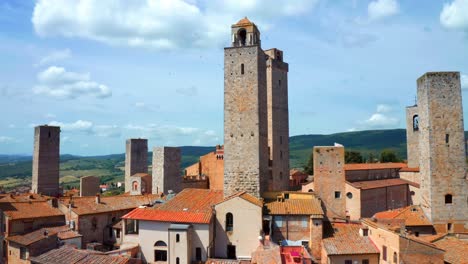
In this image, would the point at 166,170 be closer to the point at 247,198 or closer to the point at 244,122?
the point at 244,122

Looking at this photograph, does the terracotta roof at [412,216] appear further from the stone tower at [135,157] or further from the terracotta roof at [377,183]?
the stone tower at [135,157]

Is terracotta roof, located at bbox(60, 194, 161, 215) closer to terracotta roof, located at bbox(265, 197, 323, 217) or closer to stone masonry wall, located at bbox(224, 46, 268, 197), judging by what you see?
stone masonry wall, located at bbox(224, 46, 268, 197)

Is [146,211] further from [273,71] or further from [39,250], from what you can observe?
[273,71]

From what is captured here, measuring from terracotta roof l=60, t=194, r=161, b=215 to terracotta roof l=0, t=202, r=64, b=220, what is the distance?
1.39 meters

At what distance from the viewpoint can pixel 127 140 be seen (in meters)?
64.5

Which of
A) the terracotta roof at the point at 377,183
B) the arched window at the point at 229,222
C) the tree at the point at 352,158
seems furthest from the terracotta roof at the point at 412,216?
the tree at the point at 352,158

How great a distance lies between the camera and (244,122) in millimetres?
34719

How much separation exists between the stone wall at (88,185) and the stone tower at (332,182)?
117 ft

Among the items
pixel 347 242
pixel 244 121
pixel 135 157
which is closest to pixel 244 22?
pixel 244 121

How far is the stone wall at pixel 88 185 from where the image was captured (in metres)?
58.2

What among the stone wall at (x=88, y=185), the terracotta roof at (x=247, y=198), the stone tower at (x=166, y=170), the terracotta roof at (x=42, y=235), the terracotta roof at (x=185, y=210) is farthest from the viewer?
the stone wall at (x=88, y=185)

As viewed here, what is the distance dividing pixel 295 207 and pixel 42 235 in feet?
69.7

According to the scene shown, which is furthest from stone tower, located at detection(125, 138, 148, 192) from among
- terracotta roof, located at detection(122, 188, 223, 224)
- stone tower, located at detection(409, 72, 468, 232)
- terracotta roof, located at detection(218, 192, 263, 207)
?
stone tower, located at detection(409, 72, 468, 232)

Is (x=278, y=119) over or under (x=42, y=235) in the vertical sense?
over
